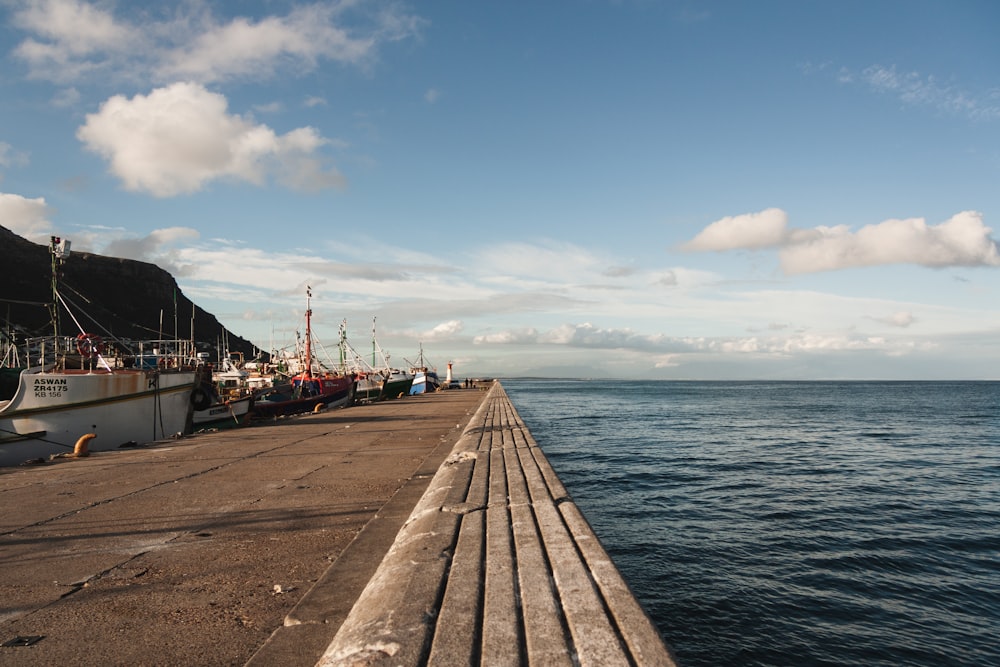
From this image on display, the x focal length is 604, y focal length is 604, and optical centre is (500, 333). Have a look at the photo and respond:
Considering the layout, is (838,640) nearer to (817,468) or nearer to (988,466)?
(817,468)

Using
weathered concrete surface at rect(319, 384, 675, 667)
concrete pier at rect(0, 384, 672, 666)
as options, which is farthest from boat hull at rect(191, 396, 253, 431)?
weathered concrete surface at rect(319, 384, 675, 667)

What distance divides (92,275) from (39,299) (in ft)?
122

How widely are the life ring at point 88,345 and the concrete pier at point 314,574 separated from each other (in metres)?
11.2

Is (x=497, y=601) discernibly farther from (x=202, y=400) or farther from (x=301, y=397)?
(x=301, y=397)

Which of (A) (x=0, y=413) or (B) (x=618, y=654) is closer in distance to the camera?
(B) (x=618, y=654)

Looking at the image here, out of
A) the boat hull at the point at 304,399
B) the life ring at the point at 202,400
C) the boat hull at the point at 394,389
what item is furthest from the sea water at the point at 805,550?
the boat hull at the point at 394,389

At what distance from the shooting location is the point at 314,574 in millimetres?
5051

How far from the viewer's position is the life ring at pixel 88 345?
19391mm

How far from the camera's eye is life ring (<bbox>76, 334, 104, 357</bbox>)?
1939 cm

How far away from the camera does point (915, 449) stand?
23.6 metres

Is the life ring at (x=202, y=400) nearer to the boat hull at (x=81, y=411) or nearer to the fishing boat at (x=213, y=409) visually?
the fishing boat at (x=213, y=409)

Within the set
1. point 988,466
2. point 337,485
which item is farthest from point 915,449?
point 337,485

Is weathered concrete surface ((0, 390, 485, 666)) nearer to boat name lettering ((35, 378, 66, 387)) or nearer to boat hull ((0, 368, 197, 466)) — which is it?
boat hull ((0, 368, 197, 466))

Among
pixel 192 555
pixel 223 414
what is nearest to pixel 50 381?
pixel 223 414
